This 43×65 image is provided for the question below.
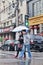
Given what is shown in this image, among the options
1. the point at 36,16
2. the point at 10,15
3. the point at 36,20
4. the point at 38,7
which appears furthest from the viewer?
the point at 10,15

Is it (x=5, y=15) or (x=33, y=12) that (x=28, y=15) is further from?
(x=5, y=15)

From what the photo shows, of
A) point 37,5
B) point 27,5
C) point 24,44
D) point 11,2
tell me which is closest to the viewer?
point 24,44

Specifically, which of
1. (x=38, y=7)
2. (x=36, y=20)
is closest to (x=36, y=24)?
(x=36, y=20)

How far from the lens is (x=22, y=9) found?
4903cm

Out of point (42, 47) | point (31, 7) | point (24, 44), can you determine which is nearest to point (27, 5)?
point (31, 7)

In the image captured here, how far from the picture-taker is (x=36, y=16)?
1752 inches

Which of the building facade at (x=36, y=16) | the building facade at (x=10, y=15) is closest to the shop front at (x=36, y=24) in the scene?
the building facade at (x=36, y=16)

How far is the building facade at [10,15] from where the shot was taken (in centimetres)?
4923

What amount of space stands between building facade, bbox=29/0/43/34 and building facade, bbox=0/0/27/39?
6.22 feet

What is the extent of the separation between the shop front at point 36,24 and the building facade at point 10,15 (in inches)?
95.4

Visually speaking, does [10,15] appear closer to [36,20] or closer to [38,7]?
[36,20]

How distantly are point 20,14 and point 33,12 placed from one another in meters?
4.37

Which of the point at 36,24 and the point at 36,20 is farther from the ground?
the point at 36,20

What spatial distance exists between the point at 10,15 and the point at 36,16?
1242 centimetres
